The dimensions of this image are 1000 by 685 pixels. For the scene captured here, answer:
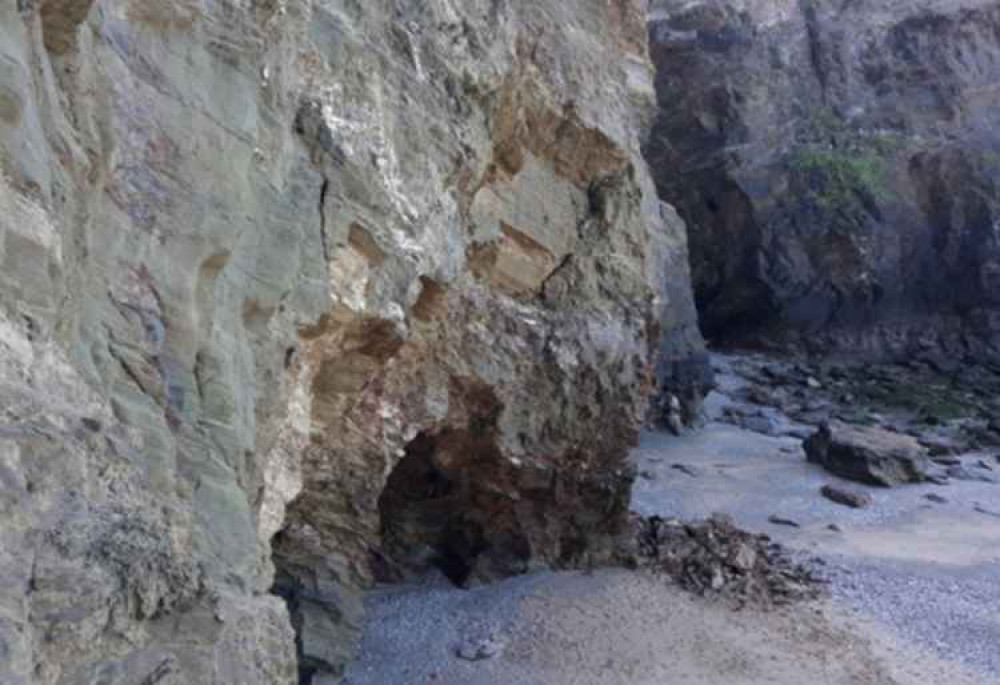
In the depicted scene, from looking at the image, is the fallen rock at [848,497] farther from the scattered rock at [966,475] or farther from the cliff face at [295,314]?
the cliff face at [295,314]

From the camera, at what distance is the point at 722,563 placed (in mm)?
13469

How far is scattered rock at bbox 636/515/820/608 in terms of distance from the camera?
12.9 metres

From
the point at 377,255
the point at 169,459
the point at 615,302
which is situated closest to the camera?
the point at 169,459

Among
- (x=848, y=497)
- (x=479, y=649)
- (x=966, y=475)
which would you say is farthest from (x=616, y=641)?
(x=966, y=475)

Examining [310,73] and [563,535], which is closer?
[310,73]

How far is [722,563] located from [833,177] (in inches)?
914

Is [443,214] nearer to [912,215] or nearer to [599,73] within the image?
[599,73]

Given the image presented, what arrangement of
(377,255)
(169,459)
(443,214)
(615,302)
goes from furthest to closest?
1. (615,302)
2. (443,214)
3. (377,255)
4. (169,459)

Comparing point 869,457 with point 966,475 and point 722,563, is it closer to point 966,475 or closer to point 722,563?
point 966,475

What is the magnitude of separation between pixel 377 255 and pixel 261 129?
6.19 ft

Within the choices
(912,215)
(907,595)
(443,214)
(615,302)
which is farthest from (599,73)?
(912,215)

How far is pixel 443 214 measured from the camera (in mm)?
9320

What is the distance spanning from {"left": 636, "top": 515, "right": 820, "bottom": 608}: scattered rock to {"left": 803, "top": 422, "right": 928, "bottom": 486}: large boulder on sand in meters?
4.49

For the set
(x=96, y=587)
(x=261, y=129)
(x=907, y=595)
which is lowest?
(x=907, y=595)
